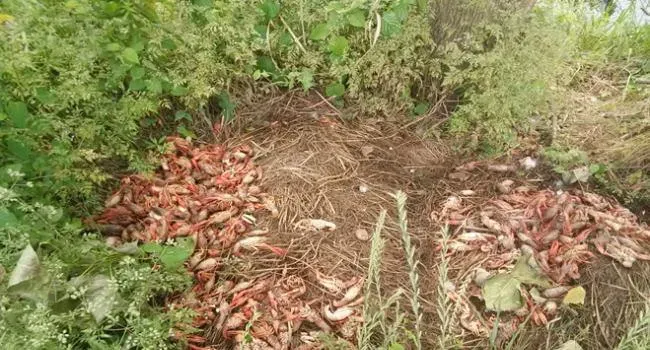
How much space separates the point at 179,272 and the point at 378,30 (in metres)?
1.42

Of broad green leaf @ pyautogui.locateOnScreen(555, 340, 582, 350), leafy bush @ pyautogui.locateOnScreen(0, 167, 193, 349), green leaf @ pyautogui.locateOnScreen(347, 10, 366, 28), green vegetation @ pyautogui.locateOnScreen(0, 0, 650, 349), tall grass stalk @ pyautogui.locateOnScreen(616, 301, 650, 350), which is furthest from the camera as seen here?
green leaf @ pyautogui.locateOnScreen(347, 10, 366, 28)

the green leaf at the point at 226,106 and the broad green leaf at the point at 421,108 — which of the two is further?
the broad green leaf at the point at 421,108

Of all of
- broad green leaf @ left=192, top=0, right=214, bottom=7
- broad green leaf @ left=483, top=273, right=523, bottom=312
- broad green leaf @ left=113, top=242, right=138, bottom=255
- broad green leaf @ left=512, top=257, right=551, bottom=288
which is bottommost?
broad green leaf @ left=483, top=273, right=523, bottom=312

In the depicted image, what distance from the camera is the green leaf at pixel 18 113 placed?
171 cm

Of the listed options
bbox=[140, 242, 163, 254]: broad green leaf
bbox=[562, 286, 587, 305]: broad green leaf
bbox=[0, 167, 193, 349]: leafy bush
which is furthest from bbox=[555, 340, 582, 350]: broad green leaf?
bbox=[140, 242, 163, 254]: broad green leaf

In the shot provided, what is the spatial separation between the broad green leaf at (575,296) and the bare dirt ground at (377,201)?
44 mm

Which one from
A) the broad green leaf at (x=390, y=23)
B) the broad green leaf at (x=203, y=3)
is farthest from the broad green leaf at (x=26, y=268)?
the broad green leaf at (x=390, y=23)

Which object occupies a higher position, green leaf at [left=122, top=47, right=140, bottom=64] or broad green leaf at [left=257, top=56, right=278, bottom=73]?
green leaf at [left=122, top=47, right=140, bottom=64]

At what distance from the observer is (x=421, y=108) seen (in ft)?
8.51

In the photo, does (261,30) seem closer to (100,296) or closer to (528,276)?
(100,296)

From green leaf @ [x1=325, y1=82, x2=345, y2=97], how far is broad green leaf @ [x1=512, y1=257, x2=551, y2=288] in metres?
1.20

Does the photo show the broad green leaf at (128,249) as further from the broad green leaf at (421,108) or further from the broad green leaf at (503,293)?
the broad green leaf at (421,108)

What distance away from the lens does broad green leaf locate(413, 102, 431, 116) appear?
8.51ft

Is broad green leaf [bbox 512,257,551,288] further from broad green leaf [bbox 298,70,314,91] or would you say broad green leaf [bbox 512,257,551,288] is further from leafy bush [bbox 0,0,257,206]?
leafy bush [bbox 0,0,257,206]
